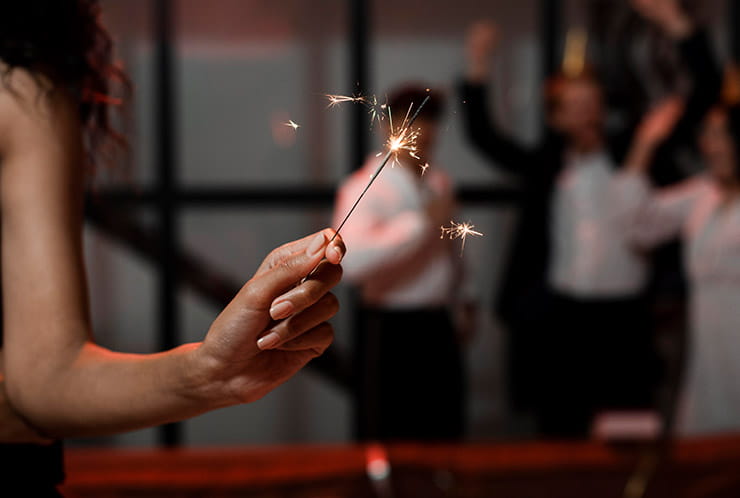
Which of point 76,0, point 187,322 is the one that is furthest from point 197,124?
point 76,0

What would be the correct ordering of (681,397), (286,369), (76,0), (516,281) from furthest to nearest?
(516,281)
(681,397)
(76,0)
(286,369)

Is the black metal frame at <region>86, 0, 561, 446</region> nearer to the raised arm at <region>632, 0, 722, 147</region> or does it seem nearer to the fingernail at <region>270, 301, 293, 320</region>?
the raised arm at <region>632, 0, 722, 147</region>

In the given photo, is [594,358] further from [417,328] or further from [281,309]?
[281,309]

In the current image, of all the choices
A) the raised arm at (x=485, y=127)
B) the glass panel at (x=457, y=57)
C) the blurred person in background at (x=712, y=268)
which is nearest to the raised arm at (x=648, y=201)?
the blurred person in background at (x=712, y=268)

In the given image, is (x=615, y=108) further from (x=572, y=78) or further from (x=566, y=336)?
(x=566, y=336)

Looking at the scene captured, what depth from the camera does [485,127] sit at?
9.02 ft

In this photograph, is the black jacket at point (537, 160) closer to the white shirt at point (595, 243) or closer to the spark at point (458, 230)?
the white shirt at point (595, 243)

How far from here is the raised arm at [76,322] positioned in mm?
428

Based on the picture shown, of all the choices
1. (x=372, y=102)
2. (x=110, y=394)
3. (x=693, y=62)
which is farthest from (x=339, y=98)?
(x=693, y=62)

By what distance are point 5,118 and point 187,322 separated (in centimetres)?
229

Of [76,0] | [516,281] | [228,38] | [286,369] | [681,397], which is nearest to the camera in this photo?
[286,369]

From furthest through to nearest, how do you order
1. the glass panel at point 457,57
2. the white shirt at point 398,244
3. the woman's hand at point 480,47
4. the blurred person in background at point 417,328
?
the glass panel at point 457,57
the woman's hand at point 480,47
the blurred person in background at point 417,328
the white shirt at point 398,244

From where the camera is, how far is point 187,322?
8.96 feet

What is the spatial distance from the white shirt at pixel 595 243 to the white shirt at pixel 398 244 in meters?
0.43
